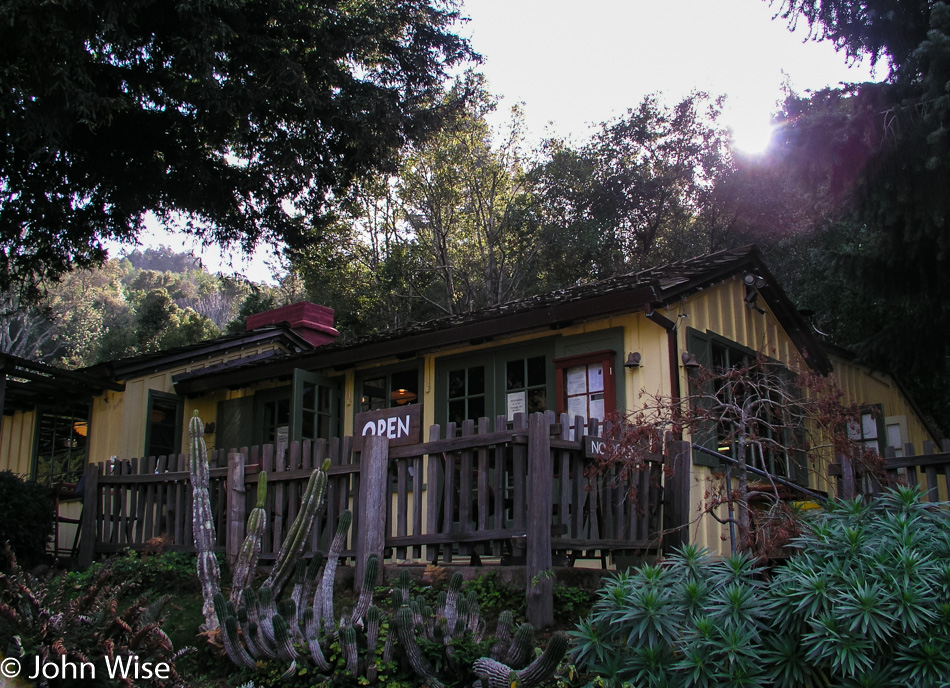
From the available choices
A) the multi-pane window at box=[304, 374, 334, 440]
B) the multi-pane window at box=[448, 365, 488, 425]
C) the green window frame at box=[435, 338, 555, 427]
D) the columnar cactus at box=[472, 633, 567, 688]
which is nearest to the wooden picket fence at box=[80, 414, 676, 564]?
the columnar cactus at box=[472, 633, 567, 688]

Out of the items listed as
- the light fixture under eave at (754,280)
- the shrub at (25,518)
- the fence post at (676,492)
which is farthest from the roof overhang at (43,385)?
the light fixture under eave at (754,280)

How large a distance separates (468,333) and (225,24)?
199 inches

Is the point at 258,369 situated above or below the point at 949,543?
above

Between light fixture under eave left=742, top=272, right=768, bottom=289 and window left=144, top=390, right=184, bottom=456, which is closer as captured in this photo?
light fixture under eave left=742, top=272, right=768, bottom=289

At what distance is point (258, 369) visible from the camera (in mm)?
12727

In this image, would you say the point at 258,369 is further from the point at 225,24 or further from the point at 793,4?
the point at 793,4

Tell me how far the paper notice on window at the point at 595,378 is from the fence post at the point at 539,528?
374 cm

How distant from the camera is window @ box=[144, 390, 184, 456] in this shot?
1354cm

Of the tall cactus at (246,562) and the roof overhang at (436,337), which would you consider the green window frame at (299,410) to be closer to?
the roof overhang at (436,337)

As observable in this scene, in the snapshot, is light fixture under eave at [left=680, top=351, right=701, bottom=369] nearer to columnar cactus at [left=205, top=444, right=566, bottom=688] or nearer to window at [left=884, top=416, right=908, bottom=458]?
columnar cactus at [left=205, top=444, right=566, bottom=688]

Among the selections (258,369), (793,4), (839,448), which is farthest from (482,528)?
(793,4)

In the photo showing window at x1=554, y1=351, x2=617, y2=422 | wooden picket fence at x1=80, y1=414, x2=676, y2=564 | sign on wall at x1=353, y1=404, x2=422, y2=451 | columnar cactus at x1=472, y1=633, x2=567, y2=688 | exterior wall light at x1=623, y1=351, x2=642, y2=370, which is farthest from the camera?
window at x1=554, y1=351, x2=617, y2=422

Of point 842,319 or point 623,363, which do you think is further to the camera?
point 842,319

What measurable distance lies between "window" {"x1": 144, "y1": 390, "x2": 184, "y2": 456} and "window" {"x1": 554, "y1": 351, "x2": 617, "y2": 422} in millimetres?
7165
